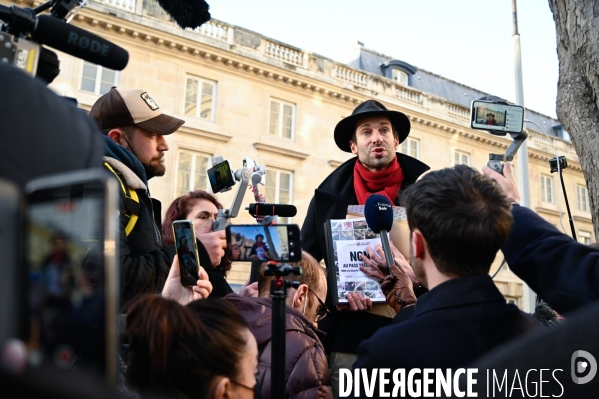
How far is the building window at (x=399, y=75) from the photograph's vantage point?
2473 cm

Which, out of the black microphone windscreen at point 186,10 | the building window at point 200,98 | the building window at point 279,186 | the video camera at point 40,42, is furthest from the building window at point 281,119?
the video camera at point 40,42

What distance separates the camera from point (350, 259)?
288cm

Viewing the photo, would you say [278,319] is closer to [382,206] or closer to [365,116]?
[382,206]

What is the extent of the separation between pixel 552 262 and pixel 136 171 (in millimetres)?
1671

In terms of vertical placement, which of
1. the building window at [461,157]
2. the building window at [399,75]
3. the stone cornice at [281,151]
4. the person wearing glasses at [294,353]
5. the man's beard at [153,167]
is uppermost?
the building window at [399,75]

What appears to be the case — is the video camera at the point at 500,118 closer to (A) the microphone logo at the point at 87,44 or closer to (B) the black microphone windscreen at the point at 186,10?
(B) the black microphone windscreen at the point at 186,10

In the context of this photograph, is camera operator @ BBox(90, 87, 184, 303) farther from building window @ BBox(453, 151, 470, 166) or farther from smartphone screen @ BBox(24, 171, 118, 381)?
building window @ BBox(453, 151, 470, 166)

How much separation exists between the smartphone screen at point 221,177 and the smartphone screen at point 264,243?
1017mm

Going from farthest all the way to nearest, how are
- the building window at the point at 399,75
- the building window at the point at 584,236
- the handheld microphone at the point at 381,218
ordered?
1. the building window at the point at 399,75
2. the building window at the point at 584,236
3. the handheld microphone at the point at 381,218

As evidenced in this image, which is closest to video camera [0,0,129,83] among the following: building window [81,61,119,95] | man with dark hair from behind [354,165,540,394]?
man with dark hair from behind [354,165,540,394]

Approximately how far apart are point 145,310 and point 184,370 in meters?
0.18

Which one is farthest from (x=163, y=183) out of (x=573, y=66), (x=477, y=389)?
(x=477, y=389)

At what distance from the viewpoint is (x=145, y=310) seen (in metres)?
1.38

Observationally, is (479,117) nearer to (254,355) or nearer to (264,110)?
(254,355)
